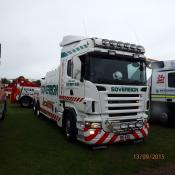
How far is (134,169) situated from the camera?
5.68 meters

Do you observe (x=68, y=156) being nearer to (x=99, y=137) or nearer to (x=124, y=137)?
(x=99, y=137)

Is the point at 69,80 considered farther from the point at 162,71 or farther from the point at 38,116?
the point at 38,116

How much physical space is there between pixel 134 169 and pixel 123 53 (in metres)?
3.42

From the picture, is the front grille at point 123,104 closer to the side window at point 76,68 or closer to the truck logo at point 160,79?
the side window at point 76,68

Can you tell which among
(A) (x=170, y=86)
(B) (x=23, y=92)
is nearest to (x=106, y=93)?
(A) (x=170, y=86)

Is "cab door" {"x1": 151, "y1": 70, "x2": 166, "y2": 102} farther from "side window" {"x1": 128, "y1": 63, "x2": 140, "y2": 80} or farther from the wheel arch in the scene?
the wheel arch

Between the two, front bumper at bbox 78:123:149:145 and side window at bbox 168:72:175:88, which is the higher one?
side window at bbox 168:72:175:88

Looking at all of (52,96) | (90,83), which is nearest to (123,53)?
(90,83)

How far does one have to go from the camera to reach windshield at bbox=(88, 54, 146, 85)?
22.7 feet

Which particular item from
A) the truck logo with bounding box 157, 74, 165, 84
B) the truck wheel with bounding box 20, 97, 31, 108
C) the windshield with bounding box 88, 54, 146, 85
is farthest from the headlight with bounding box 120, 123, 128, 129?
the truck wheel with bounding box 20, 97, 31, 108

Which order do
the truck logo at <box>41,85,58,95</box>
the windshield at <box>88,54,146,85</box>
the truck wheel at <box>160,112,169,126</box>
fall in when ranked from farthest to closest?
the truck wheel at <box>160,112,169,126</box> → the truck logo at <box>41,85,58,95</box> → the windshield at <box>88,54,146,85</box>

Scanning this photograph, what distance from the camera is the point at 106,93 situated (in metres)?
6.86

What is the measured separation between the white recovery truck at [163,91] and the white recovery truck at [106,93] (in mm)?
3641
